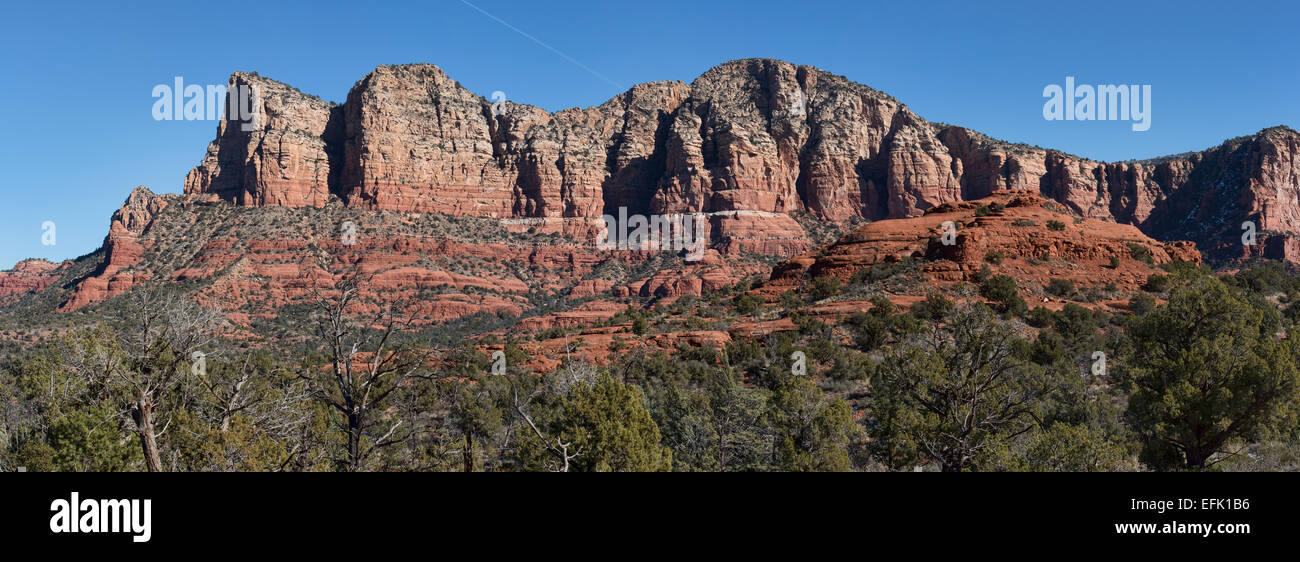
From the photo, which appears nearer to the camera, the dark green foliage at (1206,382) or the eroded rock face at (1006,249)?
the dark green foliage at (1206,382)

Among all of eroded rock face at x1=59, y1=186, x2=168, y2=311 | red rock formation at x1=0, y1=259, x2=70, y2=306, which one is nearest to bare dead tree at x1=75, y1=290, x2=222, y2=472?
eroded rock face at x1=59, y1=186, x2=168, y2=311

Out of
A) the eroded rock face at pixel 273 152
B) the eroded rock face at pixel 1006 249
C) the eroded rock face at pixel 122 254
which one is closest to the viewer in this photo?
the eroded rock face at pixel 1006 249

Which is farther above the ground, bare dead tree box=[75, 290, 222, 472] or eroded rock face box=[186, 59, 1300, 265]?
eroded rock face box=[186, 59, 1300, 265]

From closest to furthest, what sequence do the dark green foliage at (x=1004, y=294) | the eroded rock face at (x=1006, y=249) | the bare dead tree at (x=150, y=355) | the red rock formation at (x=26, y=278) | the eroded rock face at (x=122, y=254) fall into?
1. the bare dead tree at (x=150, y=355)
2. the dark green foliage at (x=1004, y=294)
3. the eroded rock face at (x=1006, y=249)
4. the eroded rock face at (x=122, y=254)
5. the red rock formation at (x=26, y=278)

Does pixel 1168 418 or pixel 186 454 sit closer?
pixel 186 454

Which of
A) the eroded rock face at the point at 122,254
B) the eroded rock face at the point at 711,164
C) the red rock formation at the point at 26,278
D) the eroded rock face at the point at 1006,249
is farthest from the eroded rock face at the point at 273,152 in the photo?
the eroded rock face at the point at 1006,249

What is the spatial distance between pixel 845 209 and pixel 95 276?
374ft

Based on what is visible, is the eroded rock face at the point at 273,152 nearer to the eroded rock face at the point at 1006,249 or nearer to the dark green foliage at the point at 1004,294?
the eroded rock face at the point at 1006,249

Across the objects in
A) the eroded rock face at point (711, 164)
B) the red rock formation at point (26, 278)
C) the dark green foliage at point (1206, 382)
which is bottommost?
the dark green foliage at point (1206, 382)

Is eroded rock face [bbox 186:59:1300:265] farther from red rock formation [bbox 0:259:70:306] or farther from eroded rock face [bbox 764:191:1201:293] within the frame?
eroded rock face [bbox 764:191:1201:293]

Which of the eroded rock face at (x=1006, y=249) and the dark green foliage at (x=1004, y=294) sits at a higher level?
the eroded rock face at (x=1006, y=249)
